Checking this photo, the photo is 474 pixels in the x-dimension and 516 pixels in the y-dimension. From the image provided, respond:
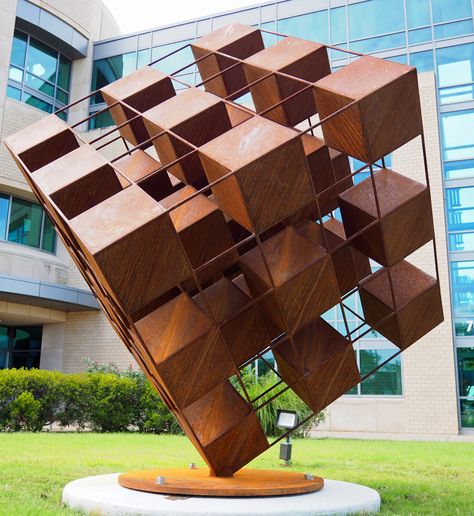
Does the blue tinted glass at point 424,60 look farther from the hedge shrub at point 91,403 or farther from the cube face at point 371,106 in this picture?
the cube face at point 371,106

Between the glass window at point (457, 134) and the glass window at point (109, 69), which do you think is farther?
the glass window at point (109, 69)

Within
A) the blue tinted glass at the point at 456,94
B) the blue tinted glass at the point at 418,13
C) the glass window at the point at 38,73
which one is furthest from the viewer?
the glass window at the point at 38,73

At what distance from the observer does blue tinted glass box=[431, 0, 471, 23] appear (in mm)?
21516

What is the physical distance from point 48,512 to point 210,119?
12.3 ft

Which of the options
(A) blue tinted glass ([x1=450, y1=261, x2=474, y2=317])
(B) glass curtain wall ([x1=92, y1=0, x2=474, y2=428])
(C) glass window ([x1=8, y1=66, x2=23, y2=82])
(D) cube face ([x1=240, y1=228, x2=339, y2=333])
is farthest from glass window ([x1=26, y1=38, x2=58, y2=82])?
(D) cube face ([x1=240, y1=228, x2=339, y2=333])

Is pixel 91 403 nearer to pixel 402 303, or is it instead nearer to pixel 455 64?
pixel 402 303

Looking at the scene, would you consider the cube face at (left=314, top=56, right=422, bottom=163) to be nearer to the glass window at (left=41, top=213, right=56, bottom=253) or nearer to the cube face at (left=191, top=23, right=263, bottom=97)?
the cube face at (left=191, top=23, right=263, bottom=97)

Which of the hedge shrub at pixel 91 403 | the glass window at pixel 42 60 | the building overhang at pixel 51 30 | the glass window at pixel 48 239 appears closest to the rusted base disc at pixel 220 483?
the hedge shrub at pixel 91 403

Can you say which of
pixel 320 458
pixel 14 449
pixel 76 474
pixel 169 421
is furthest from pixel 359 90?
pixel 169 421

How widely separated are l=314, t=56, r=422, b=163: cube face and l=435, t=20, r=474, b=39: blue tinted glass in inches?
721

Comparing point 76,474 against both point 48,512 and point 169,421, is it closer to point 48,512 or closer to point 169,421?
point 48,512

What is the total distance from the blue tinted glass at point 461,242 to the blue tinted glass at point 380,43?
23.9 ft

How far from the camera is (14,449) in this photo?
1114cm

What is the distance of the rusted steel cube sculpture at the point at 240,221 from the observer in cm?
470
